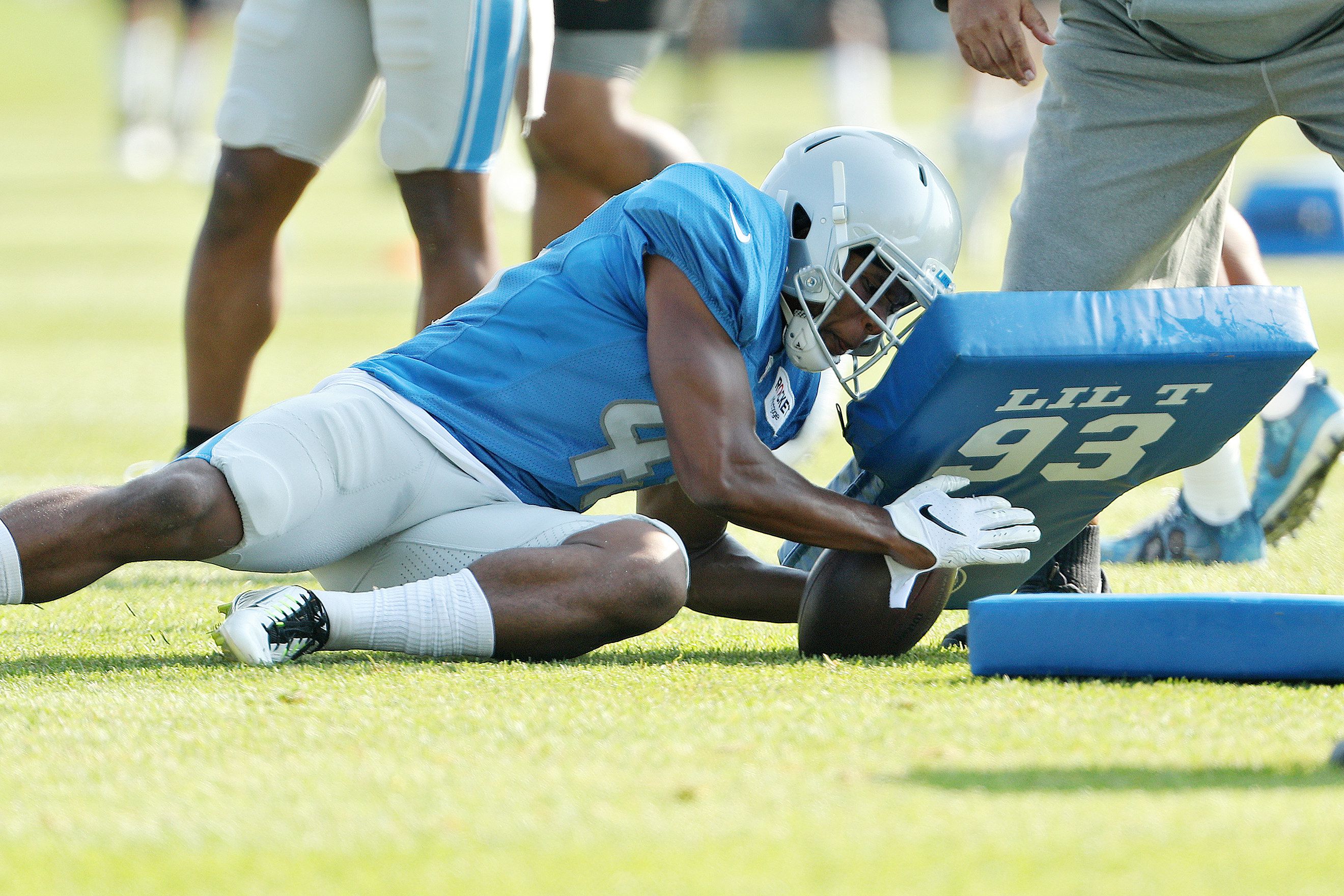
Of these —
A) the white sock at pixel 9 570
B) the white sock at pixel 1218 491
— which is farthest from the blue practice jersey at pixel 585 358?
the white sock at pixel 1218 491

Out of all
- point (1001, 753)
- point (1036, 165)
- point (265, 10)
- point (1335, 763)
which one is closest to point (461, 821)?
point (1001, 753)

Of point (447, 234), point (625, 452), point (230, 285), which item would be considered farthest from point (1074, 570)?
point (230, 285)

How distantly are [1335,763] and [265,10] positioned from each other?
2858 millimetres

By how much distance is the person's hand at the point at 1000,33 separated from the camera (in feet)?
10.2

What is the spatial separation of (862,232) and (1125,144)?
0.65 meters

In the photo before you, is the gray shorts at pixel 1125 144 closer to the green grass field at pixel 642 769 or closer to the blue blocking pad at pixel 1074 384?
the blue blocking pad at pixel 1074 384

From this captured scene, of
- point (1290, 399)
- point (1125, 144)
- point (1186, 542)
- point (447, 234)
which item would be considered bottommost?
point (1186, 542)

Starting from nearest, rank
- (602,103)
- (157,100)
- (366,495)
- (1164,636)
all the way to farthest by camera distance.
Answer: (1164,636) → (366,495) → (602,103) → (157,100)

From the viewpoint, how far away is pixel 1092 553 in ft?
10.5

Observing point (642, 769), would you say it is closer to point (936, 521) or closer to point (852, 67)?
point (936, 521)

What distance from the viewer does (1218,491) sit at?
380 centimetres

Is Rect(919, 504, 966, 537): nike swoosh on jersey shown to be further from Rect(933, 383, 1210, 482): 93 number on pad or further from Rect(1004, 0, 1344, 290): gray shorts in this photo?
Rect(1004, 0, 1344, 290): gray shorts

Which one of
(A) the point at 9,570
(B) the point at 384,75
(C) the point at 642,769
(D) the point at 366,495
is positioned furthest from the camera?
(B) the point at 384,75

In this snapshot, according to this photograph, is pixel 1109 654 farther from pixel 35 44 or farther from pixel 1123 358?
pixel 35 44
